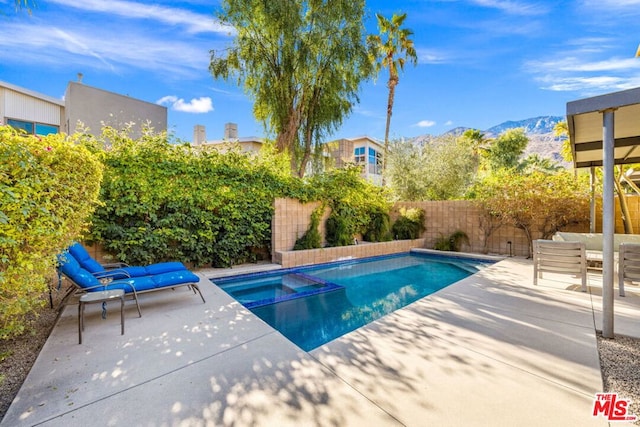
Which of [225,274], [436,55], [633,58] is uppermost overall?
[436,55]

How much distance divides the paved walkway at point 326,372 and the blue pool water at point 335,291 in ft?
2.38

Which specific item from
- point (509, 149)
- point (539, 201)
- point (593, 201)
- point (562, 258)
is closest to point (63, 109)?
point (562, 258)

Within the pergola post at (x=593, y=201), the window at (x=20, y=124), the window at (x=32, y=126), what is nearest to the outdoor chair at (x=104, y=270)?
the pergola post at (x=593, y=201)

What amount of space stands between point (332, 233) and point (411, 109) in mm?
12261

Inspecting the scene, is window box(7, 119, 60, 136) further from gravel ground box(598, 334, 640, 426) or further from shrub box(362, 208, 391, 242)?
gravel ground box(598, 334, 640, 426)

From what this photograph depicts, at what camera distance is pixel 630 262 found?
4.57 meters

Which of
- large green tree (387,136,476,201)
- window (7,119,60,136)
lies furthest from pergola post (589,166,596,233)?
window (7,119,60,136)

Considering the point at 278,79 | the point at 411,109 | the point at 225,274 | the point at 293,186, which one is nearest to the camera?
the point at 225,274

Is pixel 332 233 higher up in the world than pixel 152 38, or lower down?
lower down

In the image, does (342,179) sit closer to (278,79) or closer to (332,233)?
(332,233)

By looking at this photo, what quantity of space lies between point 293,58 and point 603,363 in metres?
12.0

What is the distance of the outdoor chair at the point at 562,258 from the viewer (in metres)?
5.05

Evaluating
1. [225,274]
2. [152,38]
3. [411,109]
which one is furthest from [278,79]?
[411,109]

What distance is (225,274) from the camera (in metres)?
6.87
